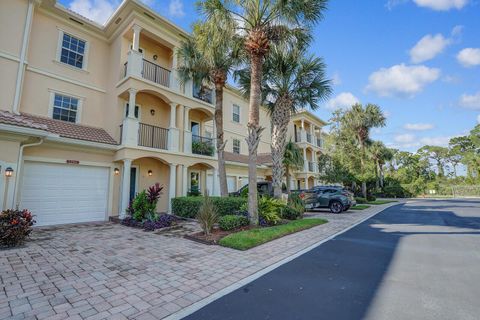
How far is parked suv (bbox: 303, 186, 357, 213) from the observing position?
16172 millimetres

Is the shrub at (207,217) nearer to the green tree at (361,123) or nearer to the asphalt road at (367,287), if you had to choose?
the asphalt road at (367,287)

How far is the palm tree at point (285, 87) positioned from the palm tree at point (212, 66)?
4.67 feet

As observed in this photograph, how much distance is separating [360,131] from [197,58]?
23831mm

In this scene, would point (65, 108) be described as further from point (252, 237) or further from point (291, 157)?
point (291, 157)

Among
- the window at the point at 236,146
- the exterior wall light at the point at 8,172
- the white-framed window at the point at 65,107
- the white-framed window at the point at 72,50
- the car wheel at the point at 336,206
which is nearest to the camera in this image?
the exterior wall light at the point at 8,172

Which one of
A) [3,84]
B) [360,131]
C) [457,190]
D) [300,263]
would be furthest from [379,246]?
[457,190]

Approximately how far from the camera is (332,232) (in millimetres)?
9258

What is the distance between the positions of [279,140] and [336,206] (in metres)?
6.99

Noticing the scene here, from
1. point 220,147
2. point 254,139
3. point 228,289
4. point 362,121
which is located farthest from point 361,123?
point 228,289

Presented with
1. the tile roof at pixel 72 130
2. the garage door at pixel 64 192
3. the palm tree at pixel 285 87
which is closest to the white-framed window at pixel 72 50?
the tile roof at pixel 72 130

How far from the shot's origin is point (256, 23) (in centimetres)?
957

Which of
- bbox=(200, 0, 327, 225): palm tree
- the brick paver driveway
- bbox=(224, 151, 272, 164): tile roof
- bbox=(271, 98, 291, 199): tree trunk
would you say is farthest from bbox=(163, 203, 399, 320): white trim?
bbox=(224, 151, 272, 164): tile roof

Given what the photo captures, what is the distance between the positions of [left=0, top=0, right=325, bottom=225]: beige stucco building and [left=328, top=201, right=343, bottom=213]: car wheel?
322 inches

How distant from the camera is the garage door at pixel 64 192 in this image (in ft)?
33.1
